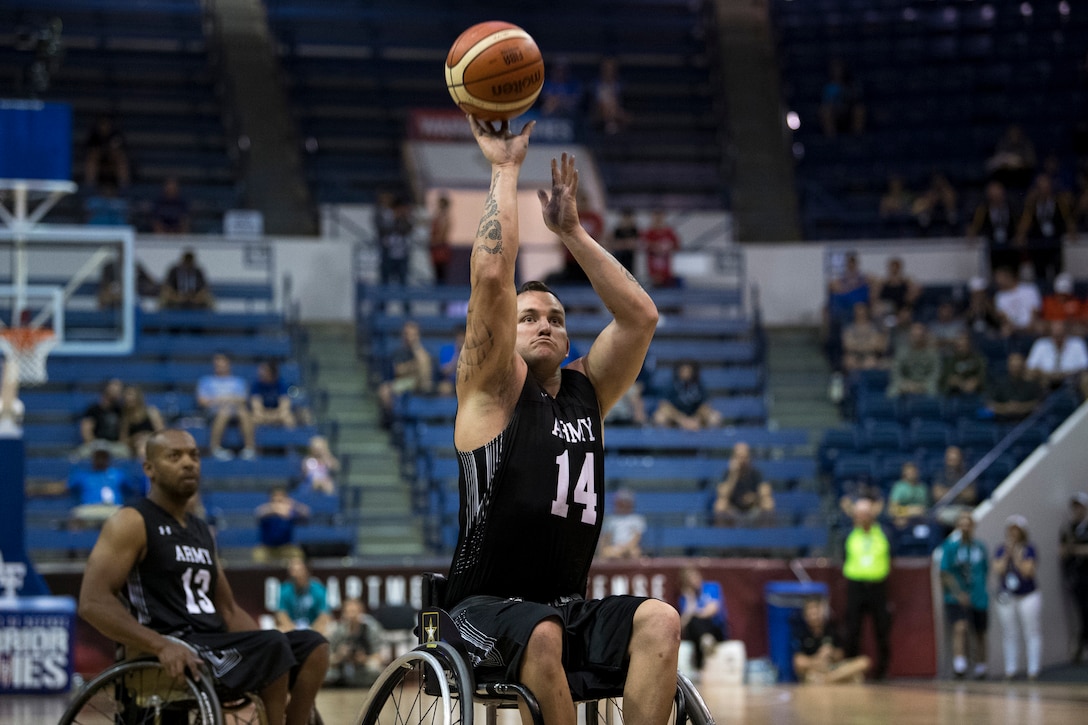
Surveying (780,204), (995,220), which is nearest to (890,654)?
(995,220)

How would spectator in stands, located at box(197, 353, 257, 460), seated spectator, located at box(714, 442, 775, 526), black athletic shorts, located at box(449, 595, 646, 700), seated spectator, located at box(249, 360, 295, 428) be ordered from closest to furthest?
black athletic shorts, located at box(449, 595, 646, 700) → seated spectator, located at box(714, 442, 775, 526) → spectator in stands, located at box(197, 353, 257, 460) → seated spectator, located at box(249, 360, 295, 428)

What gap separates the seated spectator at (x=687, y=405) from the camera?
1612 cm

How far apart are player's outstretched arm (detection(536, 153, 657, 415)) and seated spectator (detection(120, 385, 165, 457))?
1010 cm

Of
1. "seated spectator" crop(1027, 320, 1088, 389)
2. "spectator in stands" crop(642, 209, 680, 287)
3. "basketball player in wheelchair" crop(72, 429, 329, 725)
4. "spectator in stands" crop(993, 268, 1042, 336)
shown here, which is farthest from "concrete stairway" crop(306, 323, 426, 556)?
"basketball player in wheelchair" crop(72, 429, 329, 725)

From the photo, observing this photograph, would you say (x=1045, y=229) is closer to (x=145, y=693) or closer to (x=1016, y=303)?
(x=1016, y=303)

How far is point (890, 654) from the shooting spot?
13.9m

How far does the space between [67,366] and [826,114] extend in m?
10.9

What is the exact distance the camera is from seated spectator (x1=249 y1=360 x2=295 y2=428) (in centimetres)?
1553


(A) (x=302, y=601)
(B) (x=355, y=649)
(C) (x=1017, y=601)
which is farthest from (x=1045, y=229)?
(A) (x=302, y=601)

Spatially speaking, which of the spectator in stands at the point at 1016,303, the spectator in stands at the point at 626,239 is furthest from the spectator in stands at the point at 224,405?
the spectator in stands at the point at 1016,303

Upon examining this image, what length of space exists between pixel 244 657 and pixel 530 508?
1743mm

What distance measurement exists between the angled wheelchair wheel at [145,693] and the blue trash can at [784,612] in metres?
8.79

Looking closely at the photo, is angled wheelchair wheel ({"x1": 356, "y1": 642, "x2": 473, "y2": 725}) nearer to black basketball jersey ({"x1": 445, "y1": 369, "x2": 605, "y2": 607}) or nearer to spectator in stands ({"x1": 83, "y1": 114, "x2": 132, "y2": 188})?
black basketball jersey ({"x1": 445, "y1": 369, "x2": 605, "y2": 607})

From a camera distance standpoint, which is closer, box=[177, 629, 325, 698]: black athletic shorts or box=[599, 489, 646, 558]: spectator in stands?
box=[177, 629, 325, 698]: black athletic shorts
